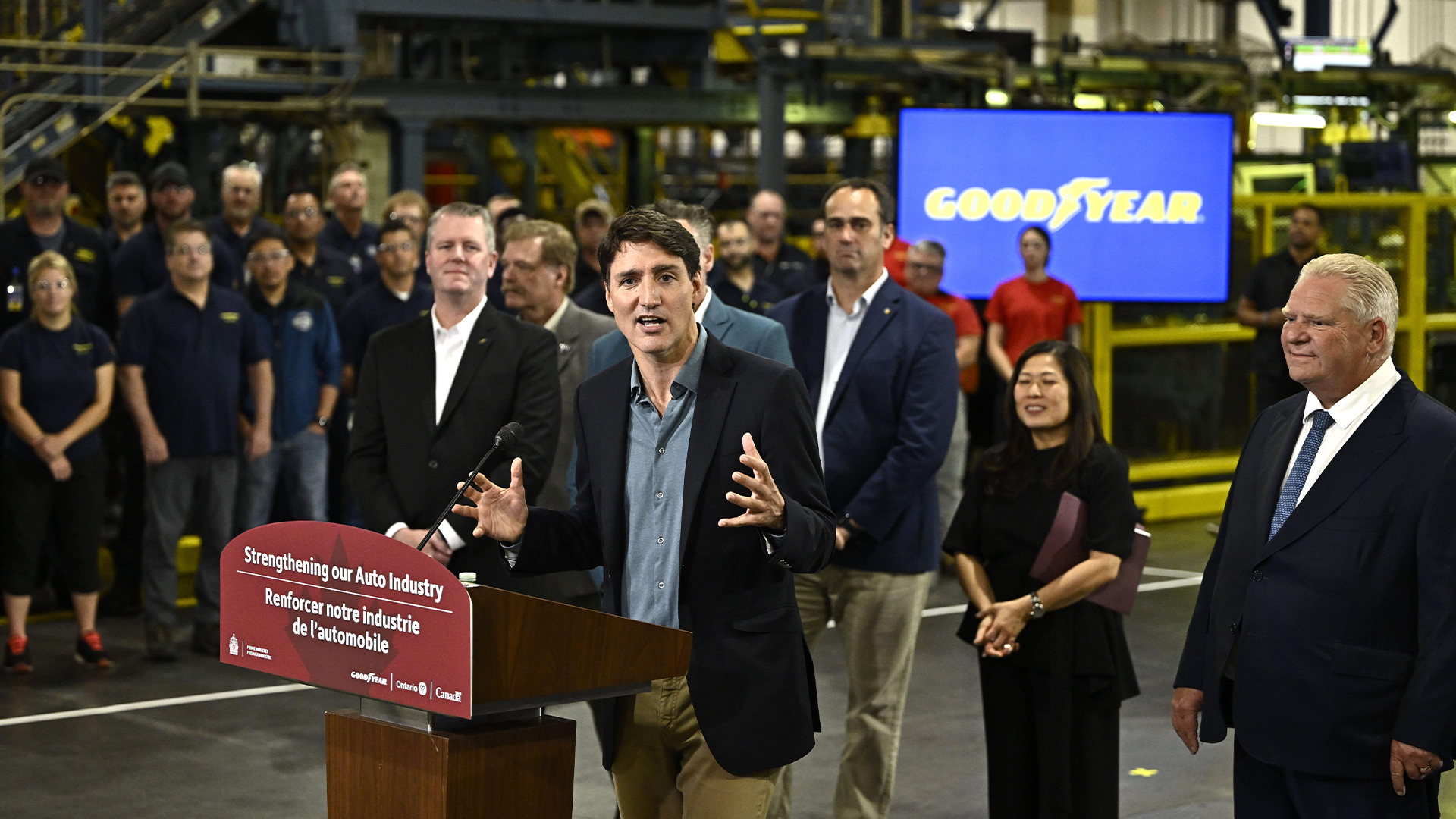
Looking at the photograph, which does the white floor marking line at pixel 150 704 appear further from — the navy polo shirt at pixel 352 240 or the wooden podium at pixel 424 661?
the wooden podium at pixel 424 661

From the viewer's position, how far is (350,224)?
9086 millimetres

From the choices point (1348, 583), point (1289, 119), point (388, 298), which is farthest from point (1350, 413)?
point (1289, 119)

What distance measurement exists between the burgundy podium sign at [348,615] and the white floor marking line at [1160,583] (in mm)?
5271

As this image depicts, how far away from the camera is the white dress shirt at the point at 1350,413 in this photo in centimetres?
320

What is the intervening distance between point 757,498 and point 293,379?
5350 millimetres

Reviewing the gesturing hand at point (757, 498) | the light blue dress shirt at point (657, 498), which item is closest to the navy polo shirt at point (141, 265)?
the light blue dress shirt at point (657, 498)

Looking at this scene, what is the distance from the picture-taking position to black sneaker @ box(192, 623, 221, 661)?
728cm

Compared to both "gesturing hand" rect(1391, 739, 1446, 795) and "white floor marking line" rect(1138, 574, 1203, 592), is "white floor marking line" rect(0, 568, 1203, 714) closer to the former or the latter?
"white floor marking line" rect(1138, 574, 1203, 592)

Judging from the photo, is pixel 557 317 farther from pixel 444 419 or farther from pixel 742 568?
pixel 742 568

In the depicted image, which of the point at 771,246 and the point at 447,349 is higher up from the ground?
the point at 771,246

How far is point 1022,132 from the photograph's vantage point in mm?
9867

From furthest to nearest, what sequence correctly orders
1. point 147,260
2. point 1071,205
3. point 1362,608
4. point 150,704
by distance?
point 1071,205
point 147,260
point 150,704
point 1362,608

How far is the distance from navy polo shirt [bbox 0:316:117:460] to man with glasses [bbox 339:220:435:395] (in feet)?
4.04

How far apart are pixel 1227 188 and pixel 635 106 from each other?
20.9 feet
